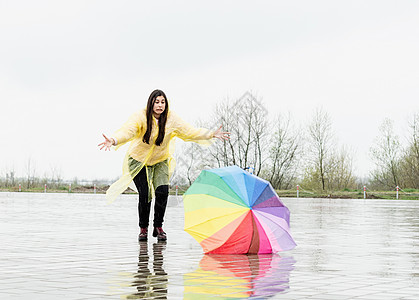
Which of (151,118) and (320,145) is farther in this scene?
(320,145)

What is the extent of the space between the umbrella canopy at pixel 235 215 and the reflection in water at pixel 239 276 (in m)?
0.19

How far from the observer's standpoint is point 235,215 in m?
7.89

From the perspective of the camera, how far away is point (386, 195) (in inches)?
1710

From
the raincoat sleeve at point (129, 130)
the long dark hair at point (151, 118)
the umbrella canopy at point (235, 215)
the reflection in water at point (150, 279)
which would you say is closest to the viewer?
the reflection in water at point (150, 279)

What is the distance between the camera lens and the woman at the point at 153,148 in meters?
9.19

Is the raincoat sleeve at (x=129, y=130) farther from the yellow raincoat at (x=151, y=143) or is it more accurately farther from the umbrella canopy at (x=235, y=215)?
the umbrella canopy at (x=235, y=215)

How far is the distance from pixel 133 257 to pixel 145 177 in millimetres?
2333

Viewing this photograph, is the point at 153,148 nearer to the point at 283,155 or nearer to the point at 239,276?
the point at 239,276

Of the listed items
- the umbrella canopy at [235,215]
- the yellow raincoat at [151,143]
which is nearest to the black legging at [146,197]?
the yellow raincoat at [151,143]

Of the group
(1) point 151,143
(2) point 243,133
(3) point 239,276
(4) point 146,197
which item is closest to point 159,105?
(1) point 151,143

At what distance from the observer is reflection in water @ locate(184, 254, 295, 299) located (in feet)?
16.2

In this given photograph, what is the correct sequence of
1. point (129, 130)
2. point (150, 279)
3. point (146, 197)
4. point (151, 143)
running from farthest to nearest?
point (146, 197) < point (151, 143) < point (129, 130) < point (150, 279)

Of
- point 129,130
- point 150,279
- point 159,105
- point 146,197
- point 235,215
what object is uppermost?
point 159,105

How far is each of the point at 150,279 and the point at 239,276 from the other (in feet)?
2.71
